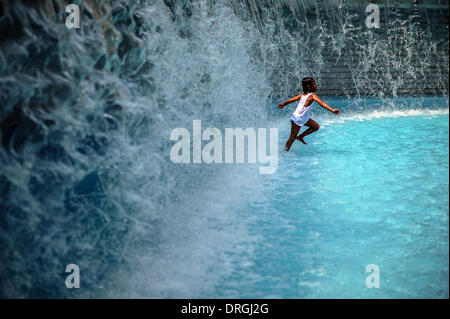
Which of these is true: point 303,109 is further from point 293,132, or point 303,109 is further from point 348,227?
point 348,227

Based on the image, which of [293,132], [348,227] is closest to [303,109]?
[293,132]

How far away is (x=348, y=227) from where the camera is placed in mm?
3506

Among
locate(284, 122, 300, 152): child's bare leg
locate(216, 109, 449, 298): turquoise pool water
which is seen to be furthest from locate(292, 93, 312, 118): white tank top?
locate(216, 109, 449, 298): turquoise pool water

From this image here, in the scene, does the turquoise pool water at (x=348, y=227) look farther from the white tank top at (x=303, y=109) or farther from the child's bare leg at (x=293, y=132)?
the white tank top at (x=303, y=109)

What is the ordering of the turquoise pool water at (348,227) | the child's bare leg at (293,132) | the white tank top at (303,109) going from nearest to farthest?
the turquoise pool water at (348,227), the white tank top at (303,109), the child's bare leg at (293,132)

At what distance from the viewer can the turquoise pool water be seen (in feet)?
8.64

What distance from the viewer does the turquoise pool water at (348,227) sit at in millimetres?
2633

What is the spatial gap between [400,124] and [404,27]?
30.8 feet

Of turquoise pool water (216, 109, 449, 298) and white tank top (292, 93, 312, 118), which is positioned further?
white tank top (292, 93, 312, 118)

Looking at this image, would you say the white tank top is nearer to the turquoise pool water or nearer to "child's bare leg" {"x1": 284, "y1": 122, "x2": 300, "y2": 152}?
"child's bare leg" {"x1": 284, "y1": 122, "x2": 300, "y2": 152}

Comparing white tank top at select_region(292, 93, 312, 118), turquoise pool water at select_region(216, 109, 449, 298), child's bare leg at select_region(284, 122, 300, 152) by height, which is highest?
white tank top at select_region(292, 93, 312, 118)

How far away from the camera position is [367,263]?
2.89 meters


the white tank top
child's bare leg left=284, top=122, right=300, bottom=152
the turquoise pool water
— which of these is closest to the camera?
the turquoise pool water

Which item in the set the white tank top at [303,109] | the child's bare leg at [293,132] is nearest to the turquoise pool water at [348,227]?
the child's bare leg at [293,132]
